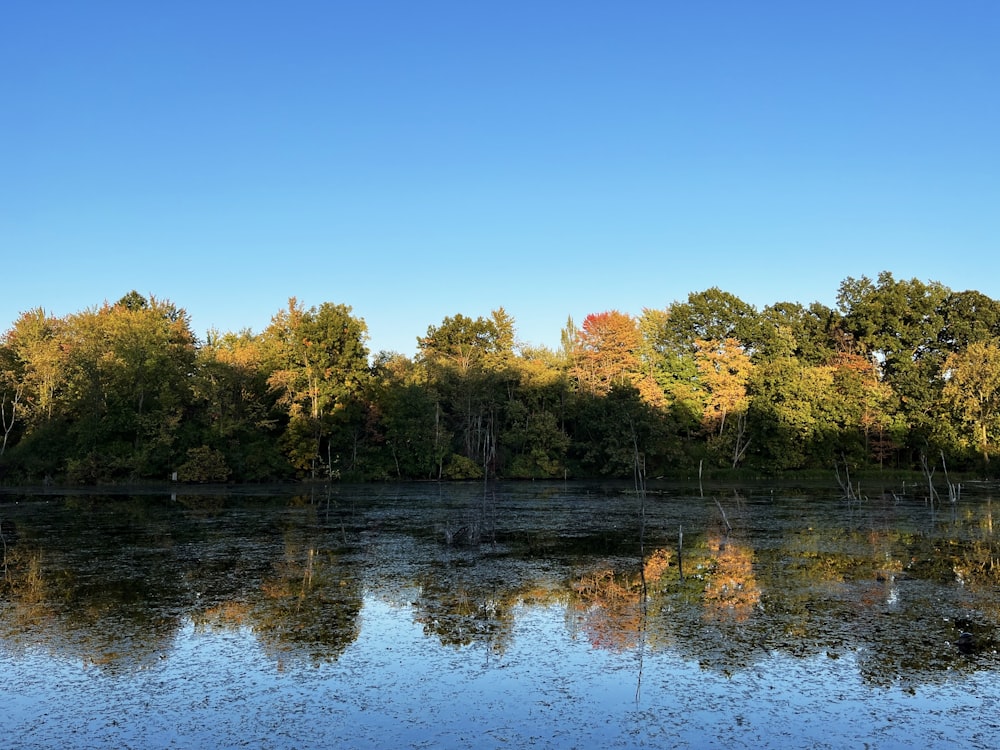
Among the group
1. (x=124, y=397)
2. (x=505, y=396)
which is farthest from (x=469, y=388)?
(x=124, y=397)

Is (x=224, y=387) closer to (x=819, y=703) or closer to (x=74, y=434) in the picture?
(x=74, y=434)

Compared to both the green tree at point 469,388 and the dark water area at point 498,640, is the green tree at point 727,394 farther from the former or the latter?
the dark water area at point 498,640

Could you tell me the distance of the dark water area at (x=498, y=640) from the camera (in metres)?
6.25

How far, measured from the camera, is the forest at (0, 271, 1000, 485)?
41.2 metres

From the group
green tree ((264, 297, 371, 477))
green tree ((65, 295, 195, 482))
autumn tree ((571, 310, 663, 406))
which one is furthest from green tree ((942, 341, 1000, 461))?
green tree ((65, 295, 195, 482))

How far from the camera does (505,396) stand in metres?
50.1

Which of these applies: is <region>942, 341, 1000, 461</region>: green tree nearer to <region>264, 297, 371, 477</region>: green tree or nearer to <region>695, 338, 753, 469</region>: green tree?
<region>695, 338, 753, 469</region>: green tree

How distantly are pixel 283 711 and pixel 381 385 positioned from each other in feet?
135

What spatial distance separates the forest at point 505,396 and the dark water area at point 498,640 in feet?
80.7

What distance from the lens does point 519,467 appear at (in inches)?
1837

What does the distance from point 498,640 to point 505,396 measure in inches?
1628

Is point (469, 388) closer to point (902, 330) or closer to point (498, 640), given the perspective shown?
point (902, 330)

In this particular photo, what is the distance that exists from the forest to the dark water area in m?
24.6

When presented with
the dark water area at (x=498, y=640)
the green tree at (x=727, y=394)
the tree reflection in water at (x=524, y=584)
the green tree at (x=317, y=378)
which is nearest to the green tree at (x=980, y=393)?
the green tree at (x=727, y=394)
